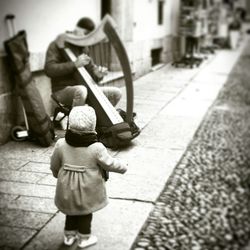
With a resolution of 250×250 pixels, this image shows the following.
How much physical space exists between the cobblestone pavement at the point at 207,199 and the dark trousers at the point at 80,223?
0.42m

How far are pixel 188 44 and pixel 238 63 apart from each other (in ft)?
6.86

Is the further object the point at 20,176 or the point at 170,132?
the point at 170,132

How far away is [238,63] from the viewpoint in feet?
57.2

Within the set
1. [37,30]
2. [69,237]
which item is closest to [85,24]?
[37,30]

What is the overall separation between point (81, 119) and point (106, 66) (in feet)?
4.25

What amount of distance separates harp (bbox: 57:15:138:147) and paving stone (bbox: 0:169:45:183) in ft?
2.04

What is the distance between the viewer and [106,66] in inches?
155

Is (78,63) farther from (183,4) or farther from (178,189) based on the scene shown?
(183,4)

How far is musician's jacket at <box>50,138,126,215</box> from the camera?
9.50ft

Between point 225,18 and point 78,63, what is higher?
point 78,63

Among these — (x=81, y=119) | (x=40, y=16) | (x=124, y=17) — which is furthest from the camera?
(x=124, y=17)

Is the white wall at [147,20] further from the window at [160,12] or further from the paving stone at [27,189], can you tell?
the paving stone at [27,189]

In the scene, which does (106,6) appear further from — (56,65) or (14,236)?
(14,236)

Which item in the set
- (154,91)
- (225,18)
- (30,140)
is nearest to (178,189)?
(30,140)
